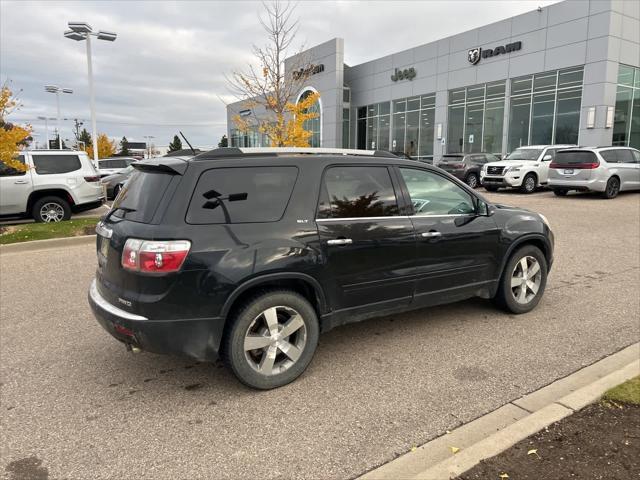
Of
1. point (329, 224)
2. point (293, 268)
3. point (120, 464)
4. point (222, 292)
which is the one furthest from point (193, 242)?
point (120, 464)

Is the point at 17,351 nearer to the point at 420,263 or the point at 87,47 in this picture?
the point at 420,263

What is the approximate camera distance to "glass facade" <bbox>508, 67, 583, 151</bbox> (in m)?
24.3

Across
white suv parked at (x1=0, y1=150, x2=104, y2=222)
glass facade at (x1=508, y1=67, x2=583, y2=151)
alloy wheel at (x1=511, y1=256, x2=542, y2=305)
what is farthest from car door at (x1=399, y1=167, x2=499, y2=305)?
glass facade at (x1=508, y1=67, x2=583, y2=151)

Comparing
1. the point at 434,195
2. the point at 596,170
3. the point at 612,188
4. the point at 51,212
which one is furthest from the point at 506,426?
the point at 612,188

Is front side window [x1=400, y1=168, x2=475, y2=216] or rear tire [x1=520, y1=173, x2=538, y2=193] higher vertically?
front side window [x1=400, y1=168, x2=475, y2=216]

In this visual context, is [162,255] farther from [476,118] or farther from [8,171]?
[476,118]

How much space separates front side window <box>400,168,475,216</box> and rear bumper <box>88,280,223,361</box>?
2.06m

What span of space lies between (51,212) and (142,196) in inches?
368

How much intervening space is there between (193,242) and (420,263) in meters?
2.00

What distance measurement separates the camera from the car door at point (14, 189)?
10.8 meters

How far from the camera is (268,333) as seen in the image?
3486mm

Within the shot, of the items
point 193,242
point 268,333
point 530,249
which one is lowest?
point 268,333

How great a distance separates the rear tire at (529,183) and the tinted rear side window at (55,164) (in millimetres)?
15650

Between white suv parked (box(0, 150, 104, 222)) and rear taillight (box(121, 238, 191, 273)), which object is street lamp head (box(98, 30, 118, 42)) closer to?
white suv parked (box(0, 150, 104, 222))
